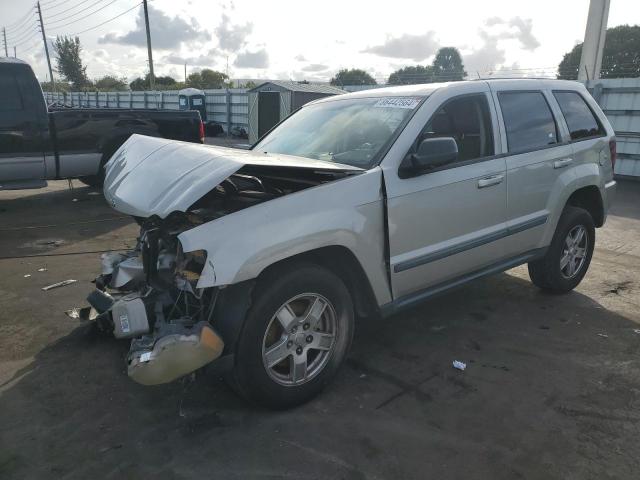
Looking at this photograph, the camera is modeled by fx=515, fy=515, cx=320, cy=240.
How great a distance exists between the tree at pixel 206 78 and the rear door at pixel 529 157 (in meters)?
48.9

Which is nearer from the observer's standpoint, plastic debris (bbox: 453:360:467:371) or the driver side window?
plastic debris (bbox: 453:360:467:371)

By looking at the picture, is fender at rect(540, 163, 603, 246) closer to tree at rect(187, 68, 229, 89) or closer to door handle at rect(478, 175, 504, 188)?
door handle at rect(478, 175, 504, 188)

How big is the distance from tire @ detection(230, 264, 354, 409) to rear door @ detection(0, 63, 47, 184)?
263 inches

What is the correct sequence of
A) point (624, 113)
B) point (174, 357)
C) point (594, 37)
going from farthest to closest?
1. point (594, 37)
2. point (624, 113)
3. point (174, 357)

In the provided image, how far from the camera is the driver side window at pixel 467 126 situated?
145 inches

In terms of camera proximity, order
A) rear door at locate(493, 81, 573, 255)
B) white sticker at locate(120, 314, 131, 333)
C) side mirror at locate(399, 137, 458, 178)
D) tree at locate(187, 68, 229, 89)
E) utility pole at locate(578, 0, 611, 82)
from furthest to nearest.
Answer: tree at locate(187, 68, 229, 89), utility pole at locate(578, 0, 611, 82), rear door at locate(493, 81, 573, 255), side mirror at locate(399, 137, 458, 178), white sticker at locate(120, 314, 131, 333)

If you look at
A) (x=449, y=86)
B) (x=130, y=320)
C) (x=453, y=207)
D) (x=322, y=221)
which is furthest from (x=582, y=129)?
(x=130, y=320)

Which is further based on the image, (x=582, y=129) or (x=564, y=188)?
(x=582, y=129)

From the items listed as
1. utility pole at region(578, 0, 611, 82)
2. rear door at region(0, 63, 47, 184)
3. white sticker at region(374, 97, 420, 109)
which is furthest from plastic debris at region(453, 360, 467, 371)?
utility pole at region(578, 0, 611, 82)

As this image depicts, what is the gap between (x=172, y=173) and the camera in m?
2.98

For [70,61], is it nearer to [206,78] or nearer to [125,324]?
[206,78]

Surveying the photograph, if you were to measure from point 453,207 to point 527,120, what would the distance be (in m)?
1.24

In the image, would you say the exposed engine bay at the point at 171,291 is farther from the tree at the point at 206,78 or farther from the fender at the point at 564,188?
the tree at the point at 206,78

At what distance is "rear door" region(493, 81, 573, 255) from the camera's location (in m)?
3.99
